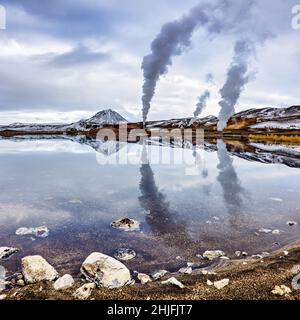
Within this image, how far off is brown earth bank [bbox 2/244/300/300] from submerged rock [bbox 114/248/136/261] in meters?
1.64

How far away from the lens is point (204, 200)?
53.9 ft

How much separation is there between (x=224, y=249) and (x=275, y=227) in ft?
10.5

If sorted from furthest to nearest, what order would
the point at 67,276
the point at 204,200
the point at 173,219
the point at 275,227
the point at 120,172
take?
the point at 120,172
the point at 204,200
the point at 173,219
the point at 275,227
the point at 67,276

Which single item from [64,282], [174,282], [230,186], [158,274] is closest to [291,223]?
[158,274]

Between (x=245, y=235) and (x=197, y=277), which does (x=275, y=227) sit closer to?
(x=245, y=235)

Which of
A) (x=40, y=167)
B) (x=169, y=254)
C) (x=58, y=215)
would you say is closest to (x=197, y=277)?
(x=169, y=254)

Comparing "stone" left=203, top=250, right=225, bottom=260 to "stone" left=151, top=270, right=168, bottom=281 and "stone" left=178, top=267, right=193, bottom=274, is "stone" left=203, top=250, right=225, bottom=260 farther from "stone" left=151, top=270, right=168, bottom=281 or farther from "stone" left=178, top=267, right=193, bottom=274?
"stone" left=151, top=270, right=168, bottom=281

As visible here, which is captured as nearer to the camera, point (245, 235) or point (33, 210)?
point (245, 235)

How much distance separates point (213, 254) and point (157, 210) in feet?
17.4

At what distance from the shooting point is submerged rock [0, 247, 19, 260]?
932cm

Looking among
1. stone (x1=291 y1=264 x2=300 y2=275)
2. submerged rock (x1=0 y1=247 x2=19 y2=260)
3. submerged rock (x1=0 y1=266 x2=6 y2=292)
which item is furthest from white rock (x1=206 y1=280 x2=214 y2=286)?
submerged rock (x1=0 y1=247 x2=19 y2=260)
